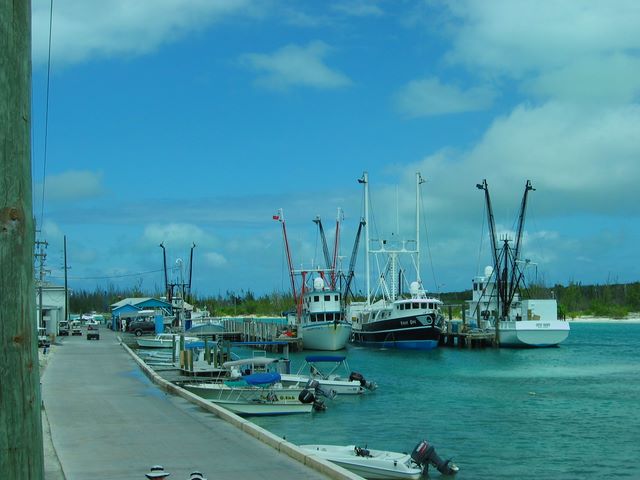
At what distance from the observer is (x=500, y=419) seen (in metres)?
35.2

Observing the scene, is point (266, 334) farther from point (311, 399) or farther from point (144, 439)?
point (144, 439)

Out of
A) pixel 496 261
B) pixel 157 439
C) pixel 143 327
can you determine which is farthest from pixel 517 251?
pixel 157 439

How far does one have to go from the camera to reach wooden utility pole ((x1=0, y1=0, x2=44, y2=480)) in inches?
141

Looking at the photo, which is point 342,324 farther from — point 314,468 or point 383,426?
point 314,468

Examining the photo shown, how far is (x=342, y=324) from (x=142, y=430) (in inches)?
2349

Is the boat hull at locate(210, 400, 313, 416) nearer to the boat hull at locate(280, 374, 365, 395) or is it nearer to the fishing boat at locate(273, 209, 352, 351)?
the boat hull at locate(280, 374, 365, 395)

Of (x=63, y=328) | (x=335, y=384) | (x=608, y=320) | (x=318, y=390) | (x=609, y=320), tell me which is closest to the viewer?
(x=318, y=390)

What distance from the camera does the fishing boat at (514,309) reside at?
8356 centimetres

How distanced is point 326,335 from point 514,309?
74.6 ft

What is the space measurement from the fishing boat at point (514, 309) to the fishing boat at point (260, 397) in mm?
53881

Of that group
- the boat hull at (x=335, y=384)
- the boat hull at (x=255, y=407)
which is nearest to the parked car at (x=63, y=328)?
the boat hull at (x=335, y=384)

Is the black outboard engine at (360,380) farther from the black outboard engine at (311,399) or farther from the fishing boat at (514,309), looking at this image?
the fishing boat at (514,309)

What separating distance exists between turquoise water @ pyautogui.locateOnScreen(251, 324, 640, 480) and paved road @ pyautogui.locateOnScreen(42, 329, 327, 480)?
5.82 meters

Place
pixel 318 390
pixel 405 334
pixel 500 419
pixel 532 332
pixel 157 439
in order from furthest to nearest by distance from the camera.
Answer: pixel 532 332
pixel 405 334
pixel 318 390
pixel 500 419
pixel 157 439
